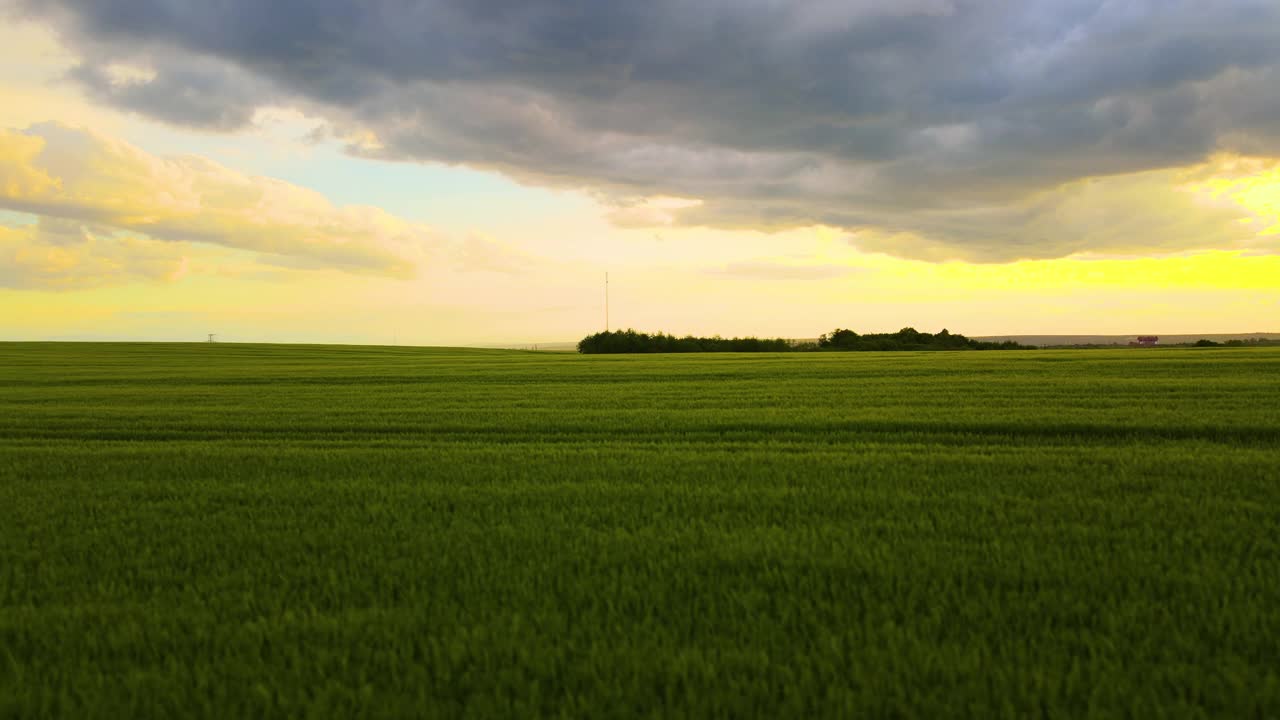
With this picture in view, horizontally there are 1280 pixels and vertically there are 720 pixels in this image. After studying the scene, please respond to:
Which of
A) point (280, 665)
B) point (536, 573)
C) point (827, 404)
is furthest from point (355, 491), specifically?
point (827, 404)

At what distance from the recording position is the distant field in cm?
330

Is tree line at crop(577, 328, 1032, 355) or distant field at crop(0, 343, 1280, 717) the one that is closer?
distant field at crop(0, 343, 1280, 717)

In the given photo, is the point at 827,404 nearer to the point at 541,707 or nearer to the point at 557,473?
the point at 557,473

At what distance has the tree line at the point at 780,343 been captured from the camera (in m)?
54.7

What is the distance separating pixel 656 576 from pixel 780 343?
5905cm

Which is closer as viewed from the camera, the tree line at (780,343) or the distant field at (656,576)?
the distant field at (656,576)

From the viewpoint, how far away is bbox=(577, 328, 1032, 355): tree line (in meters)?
54.7

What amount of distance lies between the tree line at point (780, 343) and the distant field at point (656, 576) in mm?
45948

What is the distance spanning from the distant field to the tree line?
45.9m

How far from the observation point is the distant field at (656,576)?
3299mm

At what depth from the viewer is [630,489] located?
6910mm

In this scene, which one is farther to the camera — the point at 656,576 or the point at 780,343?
the point at 780,343

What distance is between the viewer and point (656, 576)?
454 cm

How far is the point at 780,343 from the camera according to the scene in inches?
2456
